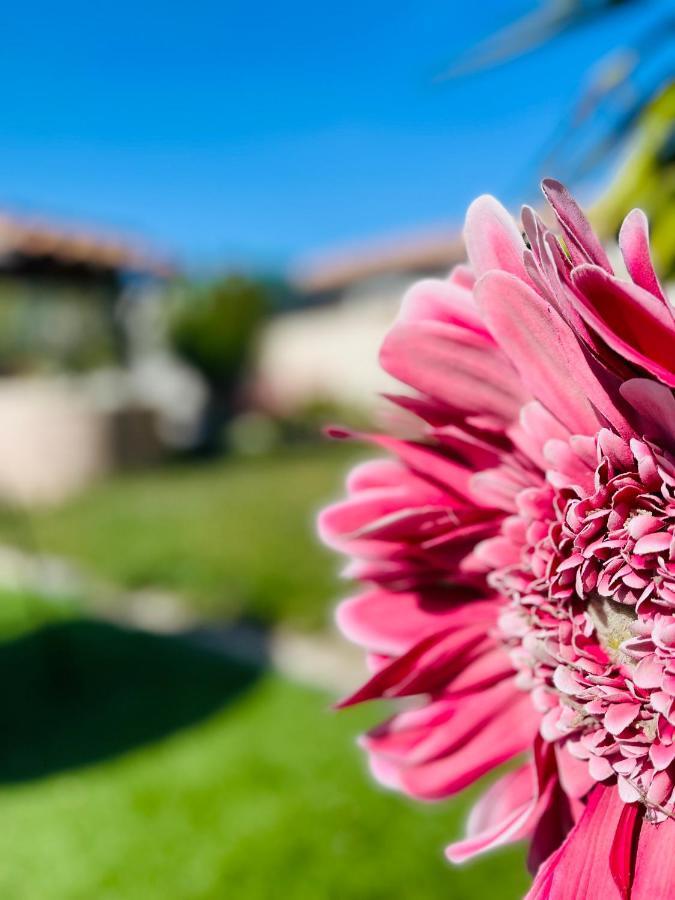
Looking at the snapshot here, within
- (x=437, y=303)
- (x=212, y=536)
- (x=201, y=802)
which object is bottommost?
(x=201, y=802)

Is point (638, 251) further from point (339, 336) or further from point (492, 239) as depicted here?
point (339, 336)

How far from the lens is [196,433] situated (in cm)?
1014

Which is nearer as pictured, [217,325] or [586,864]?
[586,864]

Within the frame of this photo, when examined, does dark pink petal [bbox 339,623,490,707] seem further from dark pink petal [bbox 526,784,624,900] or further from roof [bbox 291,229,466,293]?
roof [bbox 291,229,466,293]

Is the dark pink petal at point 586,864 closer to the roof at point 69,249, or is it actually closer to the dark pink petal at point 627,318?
the dark pink petal at point 627,318

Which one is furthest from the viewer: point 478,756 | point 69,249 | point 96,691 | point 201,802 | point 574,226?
point 69,249

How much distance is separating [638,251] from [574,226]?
22mm

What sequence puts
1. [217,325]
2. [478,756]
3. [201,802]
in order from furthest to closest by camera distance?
[217,325]
[201,802]
[478,756]

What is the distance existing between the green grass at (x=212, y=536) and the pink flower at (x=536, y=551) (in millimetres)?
2457

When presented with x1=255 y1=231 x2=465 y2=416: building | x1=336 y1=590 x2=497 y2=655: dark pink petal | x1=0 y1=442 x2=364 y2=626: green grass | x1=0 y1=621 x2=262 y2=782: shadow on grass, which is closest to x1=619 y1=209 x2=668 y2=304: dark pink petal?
x1=336 y1=590 x2=497 y2=655: dark pink petal

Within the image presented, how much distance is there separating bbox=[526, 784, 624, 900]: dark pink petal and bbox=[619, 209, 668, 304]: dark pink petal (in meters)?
0.18

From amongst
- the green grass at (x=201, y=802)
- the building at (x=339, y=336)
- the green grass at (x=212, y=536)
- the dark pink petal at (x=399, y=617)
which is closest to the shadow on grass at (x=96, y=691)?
the green grass at (x=201, y=802)

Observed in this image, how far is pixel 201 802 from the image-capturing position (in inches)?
84.7

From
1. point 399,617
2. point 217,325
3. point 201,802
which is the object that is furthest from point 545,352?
point 217,325
